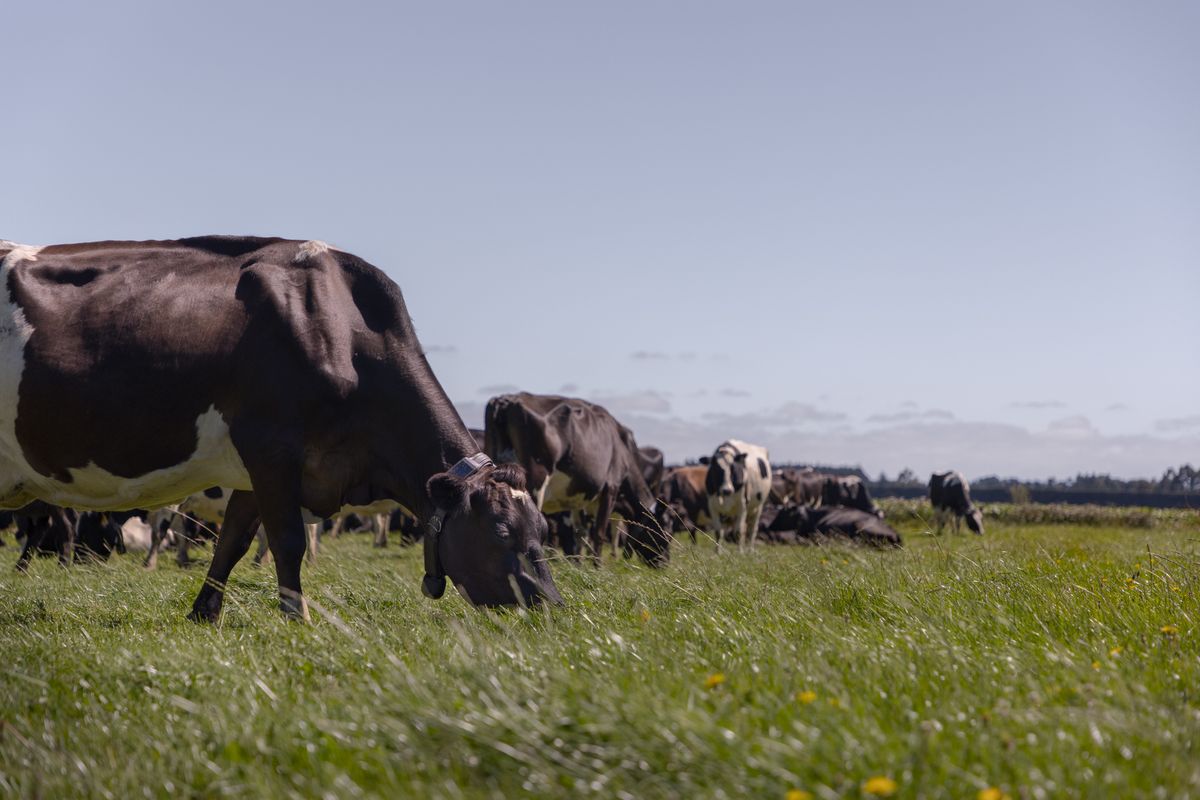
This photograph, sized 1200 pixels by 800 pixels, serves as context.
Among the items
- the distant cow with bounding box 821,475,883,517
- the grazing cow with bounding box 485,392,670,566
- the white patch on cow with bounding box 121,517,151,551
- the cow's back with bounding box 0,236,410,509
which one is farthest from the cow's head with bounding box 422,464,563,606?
the distant cow with bounding box 821,475,883,517

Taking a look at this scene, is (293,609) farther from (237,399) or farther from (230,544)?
(237,399)

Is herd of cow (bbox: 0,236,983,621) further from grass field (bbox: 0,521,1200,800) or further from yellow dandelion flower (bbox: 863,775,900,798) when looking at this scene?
yellow dandelion flower (bbox: 863,775,900,798)

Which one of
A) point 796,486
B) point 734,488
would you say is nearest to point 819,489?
point 796,486

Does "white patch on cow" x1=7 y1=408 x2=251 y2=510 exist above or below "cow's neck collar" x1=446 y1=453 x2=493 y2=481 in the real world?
below

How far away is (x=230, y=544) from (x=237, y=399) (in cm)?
136

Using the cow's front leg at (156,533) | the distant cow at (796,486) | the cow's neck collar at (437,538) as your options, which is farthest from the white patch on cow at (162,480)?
the distant cow at (796,486)

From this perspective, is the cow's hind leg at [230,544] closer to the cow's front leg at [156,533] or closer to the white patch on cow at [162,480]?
the white patch on cow at [162,480]

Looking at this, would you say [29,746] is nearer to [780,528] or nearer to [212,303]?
[212,303]

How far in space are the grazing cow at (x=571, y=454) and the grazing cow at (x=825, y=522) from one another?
6843 millimetres

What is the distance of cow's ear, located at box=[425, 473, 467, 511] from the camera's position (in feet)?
25.6

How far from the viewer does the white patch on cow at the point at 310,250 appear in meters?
8.83

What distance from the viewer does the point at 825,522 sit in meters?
26.9

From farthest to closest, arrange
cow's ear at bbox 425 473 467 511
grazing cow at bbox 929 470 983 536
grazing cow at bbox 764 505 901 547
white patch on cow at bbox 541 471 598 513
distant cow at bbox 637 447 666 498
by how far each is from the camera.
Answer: grazing cow at bbox 929 470 983 536, distant cow at bbox 637 447 666 498, grazing cow at bbox 764 505 901 547, white patch on cow at bbox 541 471 598 513, cow's ear at bbox 425 473 467 511

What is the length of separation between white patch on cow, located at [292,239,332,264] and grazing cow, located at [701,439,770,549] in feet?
60.1
